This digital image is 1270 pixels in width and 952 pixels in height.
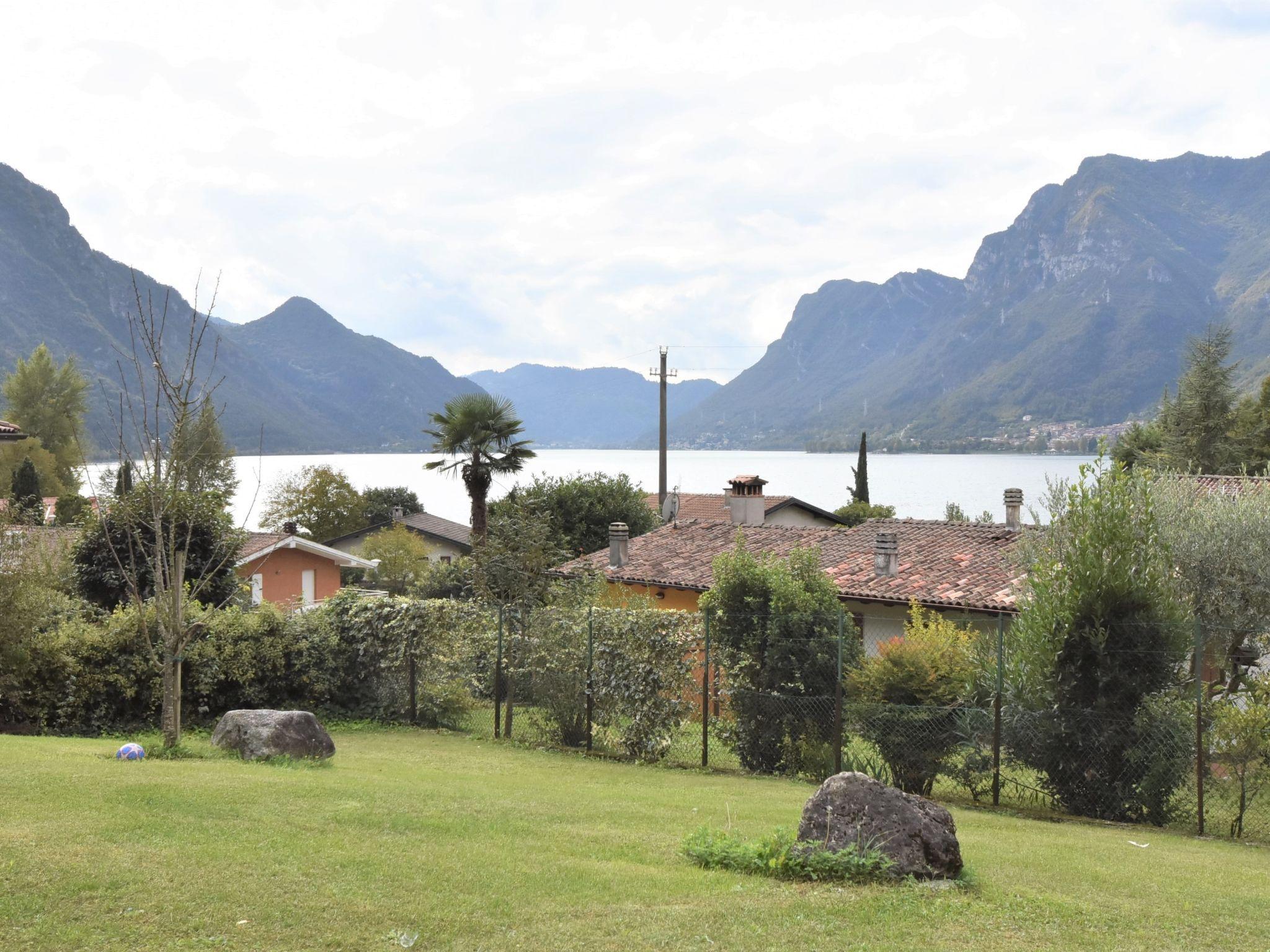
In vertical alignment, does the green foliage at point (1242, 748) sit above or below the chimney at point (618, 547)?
below

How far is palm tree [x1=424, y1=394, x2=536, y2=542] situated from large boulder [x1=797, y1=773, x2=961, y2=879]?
30.2 metres

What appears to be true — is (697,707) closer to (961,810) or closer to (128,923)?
(961,810)

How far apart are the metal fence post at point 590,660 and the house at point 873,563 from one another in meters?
4.73

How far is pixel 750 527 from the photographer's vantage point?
105 ft

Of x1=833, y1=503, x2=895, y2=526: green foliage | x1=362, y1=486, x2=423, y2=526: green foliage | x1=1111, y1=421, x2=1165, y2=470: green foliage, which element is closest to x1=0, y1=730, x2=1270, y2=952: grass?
x1=833, y1=503, x2=895, y2=526: green foliage

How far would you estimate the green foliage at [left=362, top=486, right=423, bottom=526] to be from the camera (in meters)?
67.2

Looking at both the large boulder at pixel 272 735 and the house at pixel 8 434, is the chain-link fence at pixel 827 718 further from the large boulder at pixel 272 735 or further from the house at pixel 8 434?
the house at pixel 8 434

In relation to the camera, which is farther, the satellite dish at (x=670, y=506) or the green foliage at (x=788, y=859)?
the satellite dish at (x=670, y=506)

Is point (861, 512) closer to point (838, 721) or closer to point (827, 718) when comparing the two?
point (827, 718)

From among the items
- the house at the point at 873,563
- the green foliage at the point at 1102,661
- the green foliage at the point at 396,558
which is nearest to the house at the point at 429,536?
the green foliage at the point at 396,558

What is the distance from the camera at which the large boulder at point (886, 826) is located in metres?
7.78

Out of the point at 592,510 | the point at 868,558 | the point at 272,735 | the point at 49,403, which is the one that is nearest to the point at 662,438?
the point at 592,510

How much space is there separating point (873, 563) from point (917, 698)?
1198 centimetres

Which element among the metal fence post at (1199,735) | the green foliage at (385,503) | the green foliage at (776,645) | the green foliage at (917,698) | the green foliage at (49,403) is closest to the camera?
the metal fence post at (1199,735)
